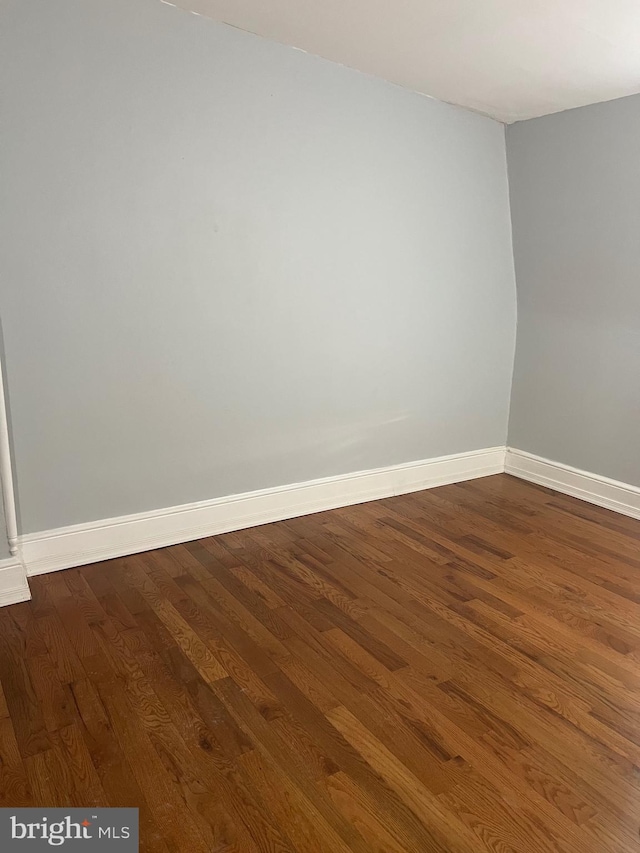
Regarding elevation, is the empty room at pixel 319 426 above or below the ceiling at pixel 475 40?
below

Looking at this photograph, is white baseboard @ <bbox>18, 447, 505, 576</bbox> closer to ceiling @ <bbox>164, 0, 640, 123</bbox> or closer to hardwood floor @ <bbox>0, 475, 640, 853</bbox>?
hardwood floor @ <bbox>0, 475, 640, 853</bbox>

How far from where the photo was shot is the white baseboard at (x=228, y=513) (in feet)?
9.91

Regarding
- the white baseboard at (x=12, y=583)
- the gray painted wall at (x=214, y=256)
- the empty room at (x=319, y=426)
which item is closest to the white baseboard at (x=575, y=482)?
the empty room at (x=319, y=426)

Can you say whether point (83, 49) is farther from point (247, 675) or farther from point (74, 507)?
point (247, 675)

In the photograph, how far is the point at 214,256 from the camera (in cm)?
320

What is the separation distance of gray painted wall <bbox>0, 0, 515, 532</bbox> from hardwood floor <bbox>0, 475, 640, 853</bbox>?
21.5 inches

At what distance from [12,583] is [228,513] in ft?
3.56

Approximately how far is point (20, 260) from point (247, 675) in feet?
6.06

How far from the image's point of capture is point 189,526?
11.0 feet

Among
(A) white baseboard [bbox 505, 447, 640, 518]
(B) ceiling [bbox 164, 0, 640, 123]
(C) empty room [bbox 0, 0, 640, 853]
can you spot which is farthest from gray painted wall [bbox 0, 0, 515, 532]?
(A) white baseboard [bbox 505, 447, 640, 518]

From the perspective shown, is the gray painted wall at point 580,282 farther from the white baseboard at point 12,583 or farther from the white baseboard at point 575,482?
the white baseboard at point 12,583

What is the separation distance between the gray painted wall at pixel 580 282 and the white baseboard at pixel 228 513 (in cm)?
64

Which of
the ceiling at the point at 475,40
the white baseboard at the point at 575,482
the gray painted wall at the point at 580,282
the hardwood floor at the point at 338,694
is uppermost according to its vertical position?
the ceiling at the point at 475,40

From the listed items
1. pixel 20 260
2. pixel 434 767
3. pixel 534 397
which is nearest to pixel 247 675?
pixel 434 767
